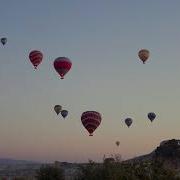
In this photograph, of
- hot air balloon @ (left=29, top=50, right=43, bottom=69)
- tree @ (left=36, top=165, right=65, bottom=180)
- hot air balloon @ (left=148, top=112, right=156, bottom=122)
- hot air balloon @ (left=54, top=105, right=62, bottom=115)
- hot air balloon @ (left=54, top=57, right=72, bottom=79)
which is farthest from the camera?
hot air balloon @ (left=148, top=112, right=156, bottom=122)

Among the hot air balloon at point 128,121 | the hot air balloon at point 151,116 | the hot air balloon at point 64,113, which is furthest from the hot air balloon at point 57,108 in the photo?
the hot air balloon at point 151,116

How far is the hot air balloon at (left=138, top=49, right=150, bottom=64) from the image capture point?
74875 millimetres

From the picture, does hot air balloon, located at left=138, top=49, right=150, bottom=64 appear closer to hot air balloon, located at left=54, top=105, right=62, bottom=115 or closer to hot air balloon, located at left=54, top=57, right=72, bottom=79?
hot air balloon, located at left=54, top=57, right=72, bottom=79

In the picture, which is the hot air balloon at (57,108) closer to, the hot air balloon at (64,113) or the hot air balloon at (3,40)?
the hot air balloon at (64,113)

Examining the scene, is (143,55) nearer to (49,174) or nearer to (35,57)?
(35,57)

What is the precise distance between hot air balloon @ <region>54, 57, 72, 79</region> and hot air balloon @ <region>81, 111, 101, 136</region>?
19.6 ft

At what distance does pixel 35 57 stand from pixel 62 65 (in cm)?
891

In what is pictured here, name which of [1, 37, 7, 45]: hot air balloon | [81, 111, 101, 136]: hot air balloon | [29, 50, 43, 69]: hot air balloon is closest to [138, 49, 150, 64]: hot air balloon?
[29, 50, 43, 69]: hot air balloon

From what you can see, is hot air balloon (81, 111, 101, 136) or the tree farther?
hot air balloon (81, 111, 101, 136)

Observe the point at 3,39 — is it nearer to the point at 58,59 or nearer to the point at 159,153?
the point at 58,59

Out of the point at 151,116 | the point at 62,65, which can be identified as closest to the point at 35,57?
the point at 62,65

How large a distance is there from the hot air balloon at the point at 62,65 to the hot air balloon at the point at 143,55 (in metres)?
16.3

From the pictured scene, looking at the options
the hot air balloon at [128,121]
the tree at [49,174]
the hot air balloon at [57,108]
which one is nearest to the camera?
the tree at [49,174]

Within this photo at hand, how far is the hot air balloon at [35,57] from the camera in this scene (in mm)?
69062
